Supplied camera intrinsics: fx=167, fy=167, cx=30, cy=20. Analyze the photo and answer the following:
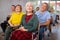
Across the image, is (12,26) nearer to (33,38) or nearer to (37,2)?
(33,38)

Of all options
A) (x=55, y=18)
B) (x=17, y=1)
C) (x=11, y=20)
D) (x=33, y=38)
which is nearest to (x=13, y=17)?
(x=11, y=20)

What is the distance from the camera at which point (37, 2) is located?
4473 mm

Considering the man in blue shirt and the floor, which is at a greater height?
the man in blue shirt

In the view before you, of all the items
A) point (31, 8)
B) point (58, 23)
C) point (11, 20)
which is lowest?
Result: point (58, 23)

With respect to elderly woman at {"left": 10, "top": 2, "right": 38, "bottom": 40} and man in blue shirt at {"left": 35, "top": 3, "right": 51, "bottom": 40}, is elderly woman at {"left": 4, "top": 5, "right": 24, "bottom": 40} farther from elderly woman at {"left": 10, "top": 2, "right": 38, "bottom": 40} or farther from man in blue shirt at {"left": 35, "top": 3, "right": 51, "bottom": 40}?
man in blue shirt at {"left": 35, "top": 3, "right": 51, "bottom": 40}

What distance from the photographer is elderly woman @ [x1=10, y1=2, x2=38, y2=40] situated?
3123mm

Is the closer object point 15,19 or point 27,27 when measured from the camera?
point 27,27

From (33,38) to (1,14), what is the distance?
5.98ft

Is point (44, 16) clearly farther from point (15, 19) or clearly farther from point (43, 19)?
point (15, 19)

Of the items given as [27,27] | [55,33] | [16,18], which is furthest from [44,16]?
[55,33]

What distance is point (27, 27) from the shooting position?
322cm

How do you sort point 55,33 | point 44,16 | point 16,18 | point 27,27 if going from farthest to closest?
point 55,33, point 44,16, point 16,18, point 27,27

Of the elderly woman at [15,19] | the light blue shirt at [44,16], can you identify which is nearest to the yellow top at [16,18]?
the elderly woman at [15,19]

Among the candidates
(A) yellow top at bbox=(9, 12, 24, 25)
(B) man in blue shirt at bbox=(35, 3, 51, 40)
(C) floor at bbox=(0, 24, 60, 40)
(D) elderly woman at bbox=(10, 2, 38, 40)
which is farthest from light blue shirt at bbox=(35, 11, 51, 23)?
(C) floor at bbox=(0, 24, 60, 40)
